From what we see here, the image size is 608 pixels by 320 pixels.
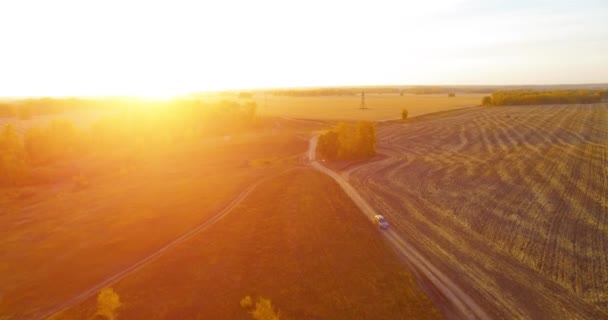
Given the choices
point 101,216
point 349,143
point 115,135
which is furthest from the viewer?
point 115,135

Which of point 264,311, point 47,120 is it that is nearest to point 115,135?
point 47,120

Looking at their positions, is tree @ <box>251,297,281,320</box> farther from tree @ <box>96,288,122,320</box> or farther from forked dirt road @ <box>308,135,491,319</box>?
forked dirt road @ <box>308,135,491,319</box>

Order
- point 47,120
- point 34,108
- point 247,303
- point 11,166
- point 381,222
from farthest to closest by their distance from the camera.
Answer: point 34,108
point 47,120
point 11,166
point 381,222
point 247,303

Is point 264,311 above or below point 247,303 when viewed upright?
above

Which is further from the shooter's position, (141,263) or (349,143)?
(349,143)

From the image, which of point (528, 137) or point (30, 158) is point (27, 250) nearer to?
point (30, 158)

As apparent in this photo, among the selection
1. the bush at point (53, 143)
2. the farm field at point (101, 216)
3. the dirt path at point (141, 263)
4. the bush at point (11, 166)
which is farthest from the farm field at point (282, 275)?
the bush at point (53, 143)

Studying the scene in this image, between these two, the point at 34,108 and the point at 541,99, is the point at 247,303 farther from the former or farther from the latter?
the point at 541,99
